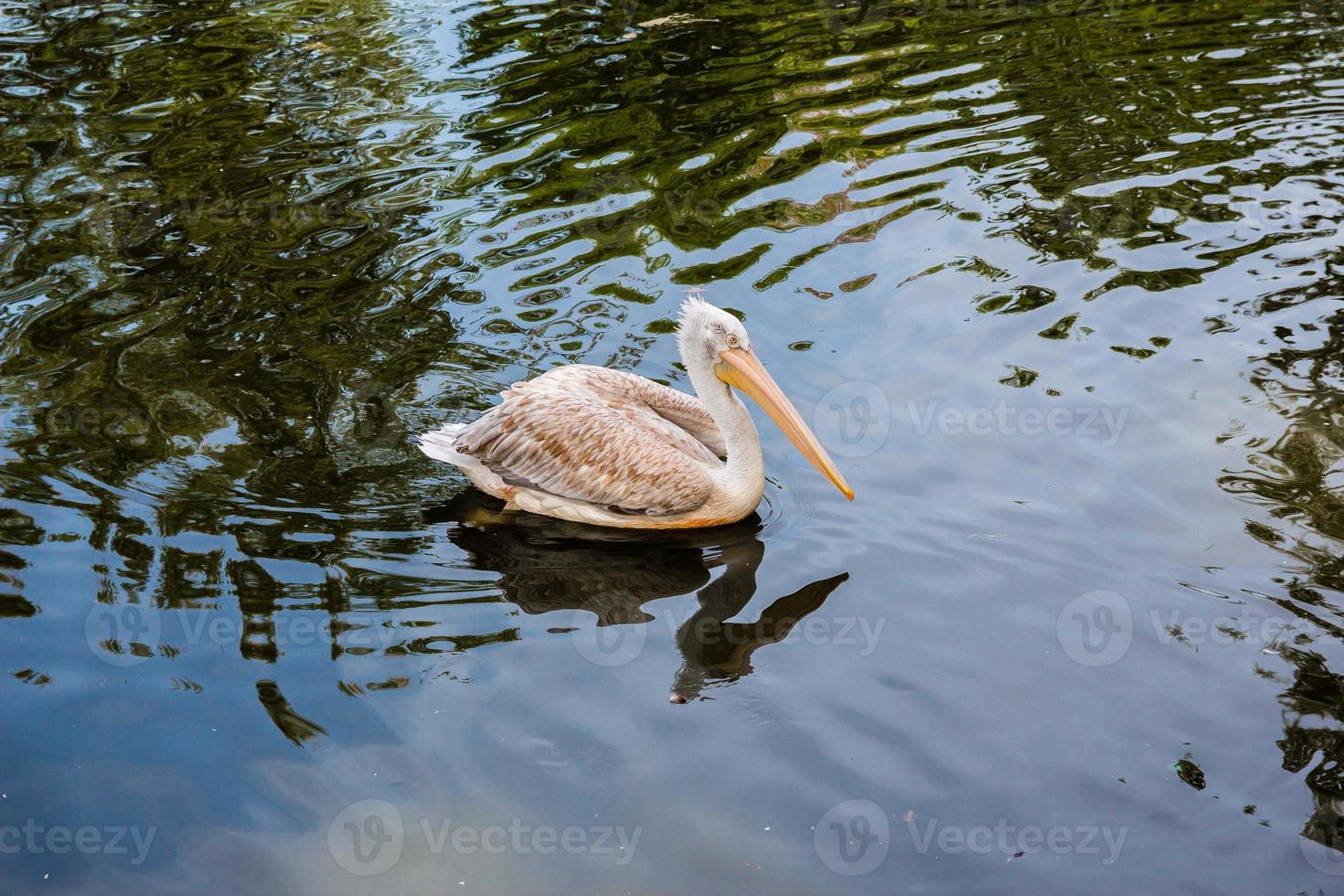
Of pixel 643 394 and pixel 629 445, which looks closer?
pixel 629 445

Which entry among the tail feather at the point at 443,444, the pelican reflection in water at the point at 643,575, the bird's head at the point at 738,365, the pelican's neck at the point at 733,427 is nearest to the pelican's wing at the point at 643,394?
the pelican's neck at the point at 733,427

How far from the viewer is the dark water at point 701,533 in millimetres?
4039

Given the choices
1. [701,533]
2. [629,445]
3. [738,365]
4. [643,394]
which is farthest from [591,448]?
[738,365]

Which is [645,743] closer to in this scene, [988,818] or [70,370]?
[988,818]

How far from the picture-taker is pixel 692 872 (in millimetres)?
3855

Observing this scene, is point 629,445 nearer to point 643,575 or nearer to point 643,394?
point 643,394

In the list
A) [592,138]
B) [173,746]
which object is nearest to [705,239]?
[592,138]

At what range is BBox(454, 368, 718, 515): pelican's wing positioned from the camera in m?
5.55

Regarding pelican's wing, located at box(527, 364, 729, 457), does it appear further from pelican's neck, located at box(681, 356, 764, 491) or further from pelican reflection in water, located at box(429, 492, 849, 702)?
pelican reflection in water, located at box(429, 492, 849, 702)

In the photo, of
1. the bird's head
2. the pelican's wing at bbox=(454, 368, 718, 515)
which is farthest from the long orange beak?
the pelican's wing at bbox=(454, 368, 718, 515)

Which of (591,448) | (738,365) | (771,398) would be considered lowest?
(591,448)

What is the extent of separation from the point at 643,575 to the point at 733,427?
2.72 ft

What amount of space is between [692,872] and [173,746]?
1921mm

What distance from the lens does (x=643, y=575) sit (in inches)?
210
